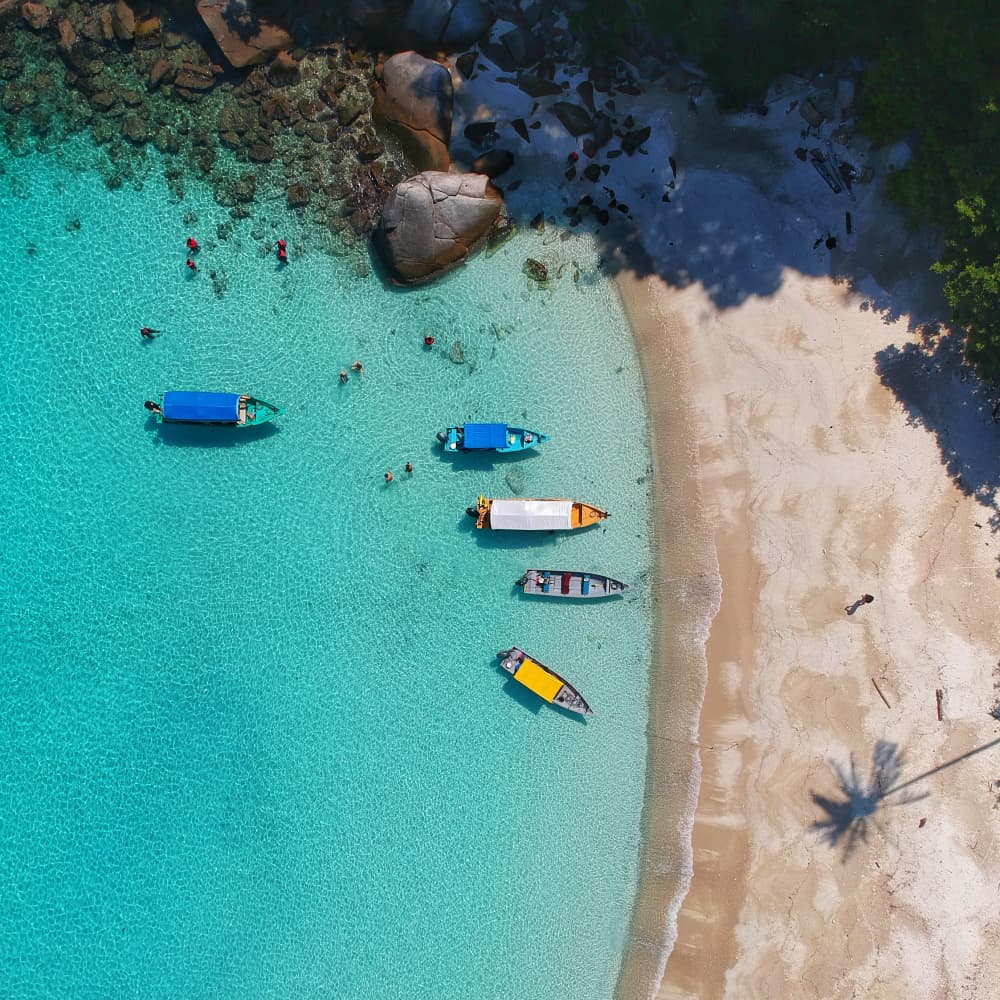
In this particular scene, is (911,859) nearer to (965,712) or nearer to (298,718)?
(965,712)

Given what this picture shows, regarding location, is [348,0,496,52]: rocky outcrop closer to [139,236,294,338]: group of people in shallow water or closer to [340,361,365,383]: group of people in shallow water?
[139,236,294,338]: group of people in shallow water

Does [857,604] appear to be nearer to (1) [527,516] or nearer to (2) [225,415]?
(1) [527,516]

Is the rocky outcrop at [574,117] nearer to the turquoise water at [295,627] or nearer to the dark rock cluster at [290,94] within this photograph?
the dark rock cluster at [290,94]

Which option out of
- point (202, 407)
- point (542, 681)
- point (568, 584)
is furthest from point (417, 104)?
point (542, 681)

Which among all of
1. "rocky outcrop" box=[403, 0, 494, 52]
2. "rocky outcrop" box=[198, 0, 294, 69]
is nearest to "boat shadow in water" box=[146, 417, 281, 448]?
"rocky outcrop" box=[198, 0, 294, 69]

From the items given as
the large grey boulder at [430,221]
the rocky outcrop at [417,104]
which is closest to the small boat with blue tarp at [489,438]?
the large grey boulder at [430,221]

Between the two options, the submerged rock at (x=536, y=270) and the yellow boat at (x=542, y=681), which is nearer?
the yellow boat at (x=542, y=681)
